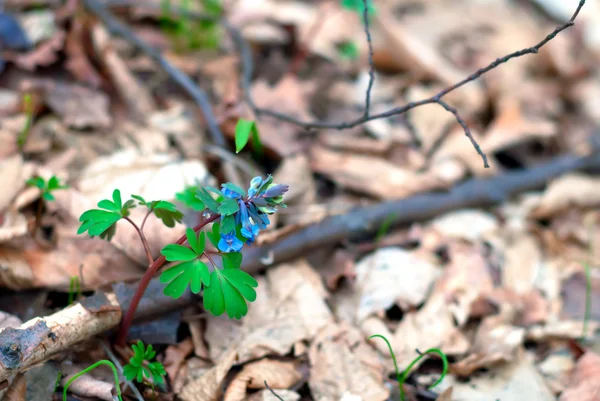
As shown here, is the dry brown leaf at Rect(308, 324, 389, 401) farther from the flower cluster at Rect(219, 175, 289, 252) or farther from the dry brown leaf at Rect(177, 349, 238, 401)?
the flower cluster at Rect(219, 175, 289, 252)

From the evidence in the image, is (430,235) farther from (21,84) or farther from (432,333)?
(21,84)

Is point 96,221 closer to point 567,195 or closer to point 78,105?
point 78,105

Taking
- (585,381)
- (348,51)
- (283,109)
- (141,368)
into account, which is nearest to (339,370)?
(141,368)

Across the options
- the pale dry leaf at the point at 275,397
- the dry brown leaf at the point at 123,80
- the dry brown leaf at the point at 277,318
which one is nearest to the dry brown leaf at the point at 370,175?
the dry brown leaf at the point at 277,318

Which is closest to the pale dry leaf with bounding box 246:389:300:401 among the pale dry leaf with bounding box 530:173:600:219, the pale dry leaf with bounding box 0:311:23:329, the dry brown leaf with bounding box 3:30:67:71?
the pale dry leaf with bounding box 0:311:23:329

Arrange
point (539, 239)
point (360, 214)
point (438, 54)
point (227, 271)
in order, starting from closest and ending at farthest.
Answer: point (227, 271) → point (360, 214) → point (539, 239) → point (438, 54)

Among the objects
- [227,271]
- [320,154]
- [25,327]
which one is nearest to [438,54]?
[320,154]
